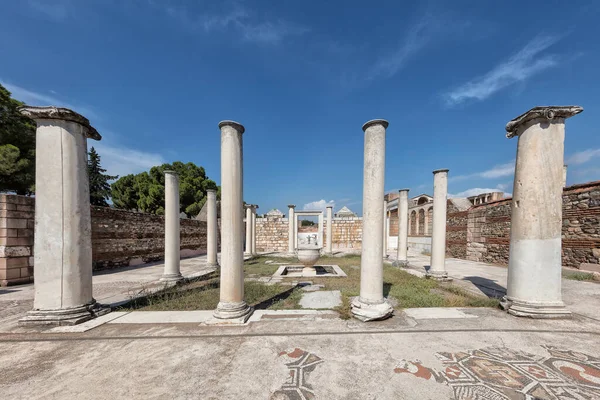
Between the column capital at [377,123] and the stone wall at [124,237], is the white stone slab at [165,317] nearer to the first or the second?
the column capital at [377,123]

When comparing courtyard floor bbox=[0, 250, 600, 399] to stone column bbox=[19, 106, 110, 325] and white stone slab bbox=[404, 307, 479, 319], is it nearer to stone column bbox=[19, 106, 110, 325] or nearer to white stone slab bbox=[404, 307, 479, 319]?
white stone slab bbox=[404, 307, 479, 319]

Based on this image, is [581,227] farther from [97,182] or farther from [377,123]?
[97,182]

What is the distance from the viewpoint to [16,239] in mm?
6879

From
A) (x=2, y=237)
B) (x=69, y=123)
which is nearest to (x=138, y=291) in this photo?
(x=69, y=123)

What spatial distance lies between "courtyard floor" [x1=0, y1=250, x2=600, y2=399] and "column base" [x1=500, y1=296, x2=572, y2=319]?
135mm

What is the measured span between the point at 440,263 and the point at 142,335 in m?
7.72

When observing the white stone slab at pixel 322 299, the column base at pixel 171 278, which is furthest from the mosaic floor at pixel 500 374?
the column base at pixel 171 278

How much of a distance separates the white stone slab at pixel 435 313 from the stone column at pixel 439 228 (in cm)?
324

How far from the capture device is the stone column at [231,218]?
3.97 m

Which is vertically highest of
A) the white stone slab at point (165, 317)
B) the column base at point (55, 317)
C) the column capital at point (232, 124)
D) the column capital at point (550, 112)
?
the column capital at point (550, 112)

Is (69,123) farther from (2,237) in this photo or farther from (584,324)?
(584,324)

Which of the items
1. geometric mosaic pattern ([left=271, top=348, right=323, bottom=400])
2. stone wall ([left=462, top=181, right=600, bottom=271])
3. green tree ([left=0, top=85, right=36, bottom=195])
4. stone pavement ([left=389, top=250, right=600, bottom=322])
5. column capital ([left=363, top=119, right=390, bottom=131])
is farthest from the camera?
green tree ([left=0, top=85, right=36, bottom=195])

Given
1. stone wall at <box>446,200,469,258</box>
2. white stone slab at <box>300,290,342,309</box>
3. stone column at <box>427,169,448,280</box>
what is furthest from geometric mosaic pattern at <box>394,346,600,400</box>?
stone wall at <box>446,200,469,258</box>

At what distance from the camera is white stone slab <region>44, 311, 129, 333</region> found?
346 cm
